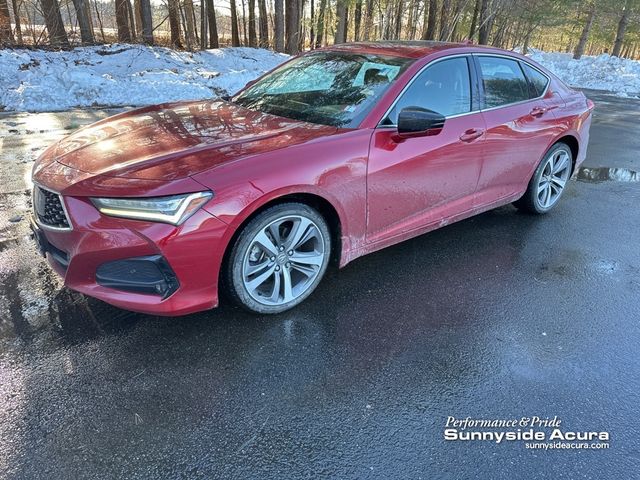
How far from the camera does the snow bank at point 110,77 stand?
30.7 feet

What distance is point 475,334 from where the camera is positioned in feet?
9.89

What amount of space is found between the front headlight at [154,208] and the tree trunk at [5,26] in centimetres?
1305

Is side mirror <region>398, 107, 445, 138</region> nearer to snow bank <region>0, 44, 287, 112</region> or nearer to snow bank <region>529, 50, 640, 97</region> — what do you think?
snow bank <region>0, 44, 287, 112</region>

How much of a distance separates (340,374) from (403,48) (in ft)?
8.75

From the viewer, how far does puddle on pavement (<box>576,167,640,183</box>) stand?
635 centimetres

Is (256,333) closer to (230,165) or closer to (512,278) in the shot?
(230,165)

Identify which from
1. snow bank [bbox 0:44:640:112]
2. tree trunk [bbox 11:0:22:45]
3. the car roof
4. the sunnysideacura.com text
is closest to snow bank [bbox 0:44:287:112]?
snow bank [bbox 0:44:640:112]

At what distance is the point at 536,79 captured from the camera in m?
4.61

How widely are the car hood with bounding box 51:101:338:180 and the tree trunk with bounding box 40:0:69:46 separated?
11.8 metres

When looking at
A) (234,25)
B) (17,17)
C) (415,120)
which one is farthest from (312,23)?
(415,120)

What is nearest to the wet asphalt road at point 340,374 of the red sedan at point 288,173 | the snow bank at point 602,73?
the red sedan at point 288,173

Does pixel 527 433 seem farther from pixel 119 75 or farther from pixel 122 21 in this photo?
pixel 122 21

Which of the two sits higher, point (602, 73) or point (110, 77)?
point (110, 77)

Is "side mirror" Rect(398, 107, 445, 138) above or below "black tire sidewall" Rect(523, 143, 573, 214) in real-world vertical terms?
above
